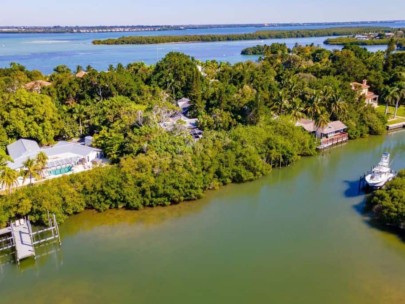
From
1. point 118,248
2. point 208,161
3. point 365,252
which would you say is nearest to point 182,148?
point 208,161

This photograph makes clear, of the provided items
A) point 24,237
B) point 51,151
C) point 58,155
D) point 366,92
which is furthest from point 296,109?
point 24,237

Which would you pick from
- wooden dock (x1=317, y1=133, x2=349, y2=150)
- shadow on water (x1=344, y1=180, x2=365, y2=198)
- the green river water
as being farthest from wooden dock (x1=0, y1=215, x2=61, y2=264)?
wooden dock (x1=317, y1=133, x2=349, y2=150)

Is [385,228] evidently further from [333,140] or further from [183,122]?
[183,122]

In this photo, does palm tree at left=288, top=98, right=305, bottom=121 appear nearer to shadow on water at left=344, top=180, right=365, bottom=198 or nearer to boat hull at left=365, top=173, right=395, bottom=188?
shadow on water at left=344, top=180, right=365, bottom=198

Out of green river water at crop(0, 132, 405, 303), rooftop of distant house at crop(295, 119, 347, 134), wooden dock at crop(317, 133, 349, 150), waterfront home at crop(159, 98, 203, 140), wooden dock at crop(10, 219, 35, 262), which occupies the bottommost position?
green river water at crop(0, 132, 405, 303)

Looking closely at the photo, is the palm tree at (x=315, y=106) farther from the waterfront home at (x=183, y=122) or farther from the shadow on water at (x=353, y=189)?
the waterfront home at (x=183, y=122)

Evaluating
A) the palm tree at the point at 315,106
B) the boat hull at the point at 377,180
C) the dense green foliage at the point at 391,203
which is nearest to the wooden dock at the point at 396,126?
the palm tree at the point at 315,106

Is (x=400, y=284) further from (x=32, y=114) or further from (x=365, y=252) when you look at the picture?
(x=32, y=114)
